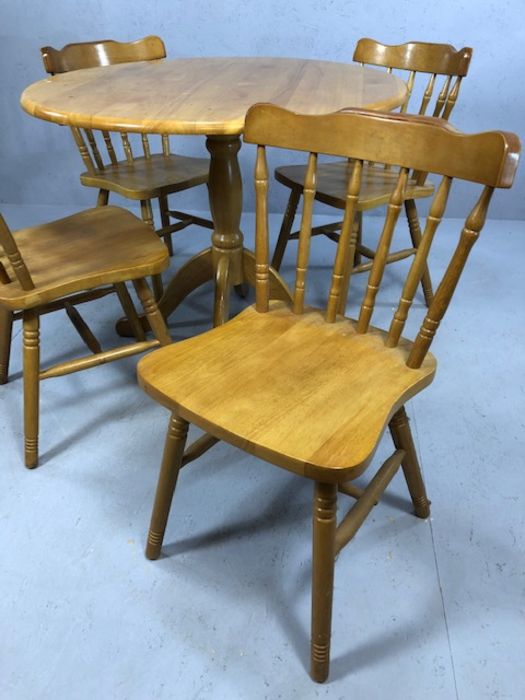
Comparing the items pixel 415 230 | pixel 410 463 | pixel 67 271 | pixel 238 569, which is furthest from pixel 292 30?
pixel 238 569

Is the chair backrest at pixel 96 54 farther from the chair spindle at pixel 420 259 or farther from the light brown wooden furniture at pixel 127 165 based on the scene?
the chair spindle at pixel 420 259

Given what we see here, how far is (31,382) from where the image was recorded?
1.46 metres

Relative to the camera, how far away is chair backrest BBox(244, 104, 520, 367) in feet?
2.90

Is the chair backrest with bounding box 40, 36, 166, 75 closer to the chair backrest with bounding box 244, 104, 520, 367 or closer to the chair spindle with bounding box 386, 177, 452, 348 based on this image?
the chair backrest with bounding box 244, 104, 520, 367

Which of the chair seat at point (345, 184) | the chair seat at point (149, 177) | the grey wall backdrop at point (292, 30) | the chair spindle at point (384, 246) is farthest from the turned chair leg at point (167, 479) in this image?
the grey wall backdrop at point (292, 30)

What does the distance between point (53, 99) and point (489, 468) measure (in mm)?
1518

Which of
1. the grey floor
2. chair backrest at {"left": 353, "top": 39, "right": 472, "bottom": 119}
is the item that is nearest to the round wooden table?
chair backrest at {"left": 353, "top": 39, "right": 472, "bottom": 119}

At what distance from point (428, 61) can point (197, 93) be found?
3.29 feet

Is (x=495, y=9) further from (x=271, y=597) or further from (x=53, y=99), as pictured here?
(x=271, y=597)

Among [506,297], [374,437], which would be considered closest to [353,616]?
[374,437]

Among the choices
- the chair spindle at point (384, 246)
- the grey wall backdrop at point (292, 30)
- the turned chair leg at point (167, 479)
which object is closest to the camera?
the chair spindle at point (384, 246)

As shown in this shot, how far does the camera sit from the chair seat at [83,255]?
52.7 inches

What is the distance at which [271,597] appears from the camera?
4.00 ft

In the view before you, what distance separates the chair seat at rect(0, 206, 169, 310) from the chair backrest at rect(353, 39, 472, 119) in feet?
3.28
